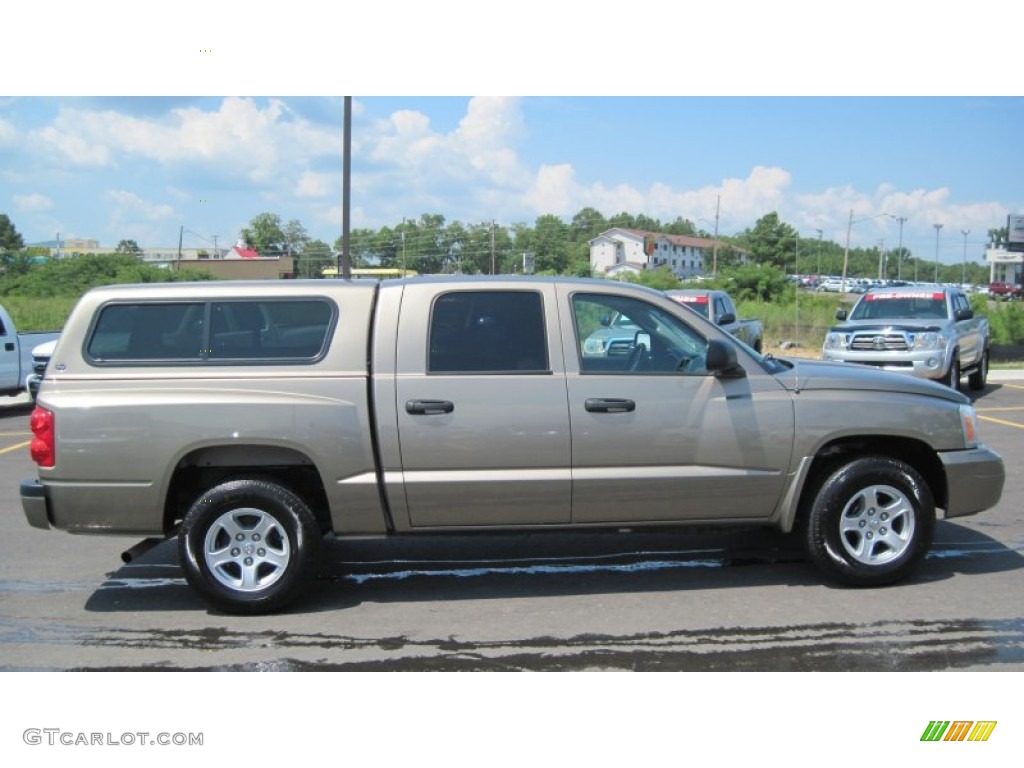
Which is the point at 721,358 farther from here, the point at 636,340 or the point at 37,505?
the point at 37,505

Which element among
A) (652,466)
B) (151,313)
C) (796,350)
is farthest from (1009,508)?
(796,350)

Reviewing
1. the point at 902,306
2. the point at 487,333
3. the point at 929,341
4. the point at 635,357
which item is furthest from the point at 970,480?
the point at 902,306

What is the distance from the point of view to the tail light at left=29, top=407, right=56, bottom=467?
511 cm

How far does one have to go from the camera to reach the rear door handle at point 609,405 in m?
5.24

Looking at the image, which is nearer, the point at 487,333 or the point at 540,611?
the point at 540,611

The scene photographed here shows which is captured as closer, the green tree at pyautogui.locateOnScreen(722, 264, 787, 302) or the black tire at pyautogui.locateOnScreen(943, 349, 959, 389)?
the black tire at pyautogui.locateOnScreen(943, 349, 959, 389)

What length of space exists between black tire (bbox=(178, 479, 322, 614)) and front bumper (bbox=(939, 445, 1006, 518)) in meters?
3.75

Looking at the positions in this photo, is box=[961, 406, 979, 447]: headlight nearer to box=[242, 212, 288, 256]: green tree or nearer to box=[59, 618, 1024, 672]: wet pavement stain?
box=[59, 618, 1024, 672]: wet pavement stain

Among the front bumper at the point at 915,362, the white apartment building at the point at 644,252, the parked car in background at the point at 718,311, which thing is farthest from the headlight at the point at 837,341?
the white apartment building at the point at 644,252

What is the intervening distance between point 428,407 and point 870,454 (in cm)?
271

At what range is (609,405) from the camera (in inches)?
207

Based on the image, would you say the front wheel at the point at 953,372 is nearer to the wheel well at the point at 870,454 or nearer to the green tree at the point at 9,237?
the wheel well at the point at 870,454

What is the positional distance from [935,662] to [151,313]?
4.60 meters
